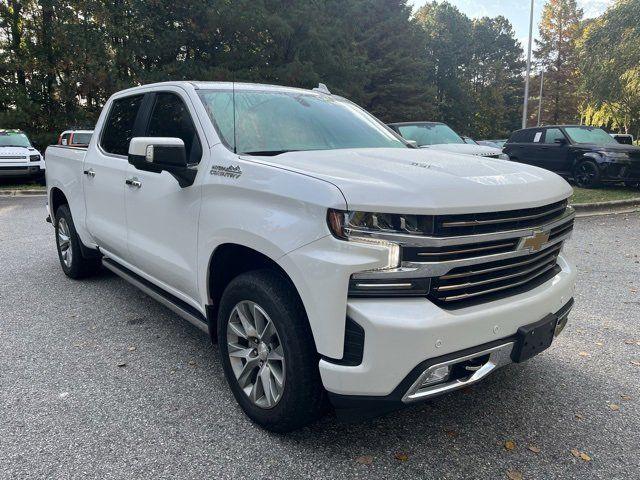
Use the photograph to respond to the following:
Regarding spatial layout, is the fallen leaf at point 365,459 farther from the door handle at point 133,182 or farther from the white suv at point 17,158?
the white suv at point 17,158

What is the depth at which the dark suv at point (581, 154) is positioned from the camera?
12.2 metres

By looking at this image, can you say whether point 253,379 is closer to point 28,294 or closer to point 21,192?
point 28,294

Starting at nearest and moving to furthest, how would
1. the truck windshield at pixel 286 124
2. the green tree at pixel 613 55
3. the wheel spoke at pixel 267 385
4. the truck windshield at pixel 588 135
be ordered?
the wheel spoke at pixel 267 385, the truck windshield at pixel 286 124, the truck windshield at pixel 588 135, the green tree at pixel 613 55

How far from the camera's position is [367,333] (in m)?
2.16

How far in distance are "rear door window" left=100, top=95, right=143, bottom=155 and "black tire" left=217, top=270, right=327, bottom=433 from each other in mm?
2108

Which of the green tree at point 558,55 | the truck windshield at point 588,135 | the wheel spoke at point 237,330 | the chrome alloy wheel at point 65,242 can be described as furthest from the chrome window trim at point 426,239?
the green tree at point 558,55

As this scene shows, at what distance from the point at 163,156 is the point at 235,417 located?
1.54 meters

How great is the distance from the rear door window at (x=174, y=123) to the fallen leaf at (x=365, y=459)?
6.30 feet

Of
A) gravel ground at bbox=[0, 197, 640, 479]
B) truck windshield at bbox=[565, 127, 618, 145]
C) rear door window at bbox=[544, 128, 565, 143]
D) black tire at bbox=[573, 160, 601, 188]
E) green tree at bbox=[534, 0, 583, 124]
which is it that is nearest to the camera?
gravel ground at bbox=[0, 197, 640, 479]

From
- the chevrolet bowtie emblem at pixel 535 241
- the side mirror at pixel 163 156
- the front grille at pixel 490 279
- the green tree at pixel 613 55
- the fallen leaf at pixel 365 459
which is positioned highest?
the green tree at pixel 613 55

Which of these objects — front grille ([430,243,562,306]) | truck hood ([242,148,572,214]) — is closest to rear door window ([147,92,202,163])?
truck hood ([242,148,572,214])

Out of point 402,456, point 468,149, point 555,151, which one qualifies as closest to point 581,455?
point 402,456

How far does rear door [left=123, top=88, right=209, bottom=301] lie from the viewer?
3166mm

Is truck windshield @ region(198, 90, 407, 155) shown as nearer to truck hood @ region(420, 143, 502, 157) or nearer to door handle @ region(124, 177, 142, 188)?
door handle @ region(124, 177, 142, 188)
